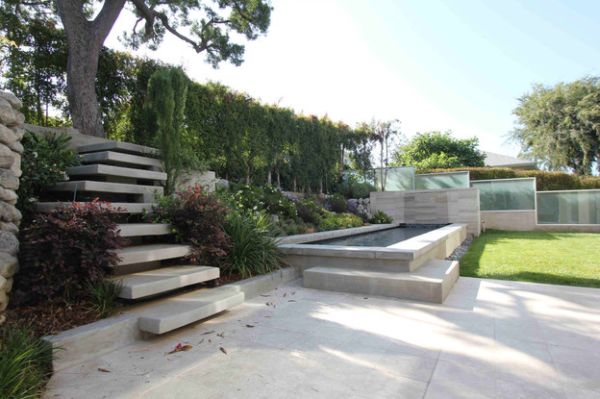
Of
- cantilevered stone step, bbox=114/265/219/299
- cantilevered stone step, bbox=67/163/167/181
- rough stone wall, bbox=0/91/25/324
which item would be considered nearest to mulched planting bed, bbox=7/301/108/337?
rough stone wall, bbox=0/91/25/324

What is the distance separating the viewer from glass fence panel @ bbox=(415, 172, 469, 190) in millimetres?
11789

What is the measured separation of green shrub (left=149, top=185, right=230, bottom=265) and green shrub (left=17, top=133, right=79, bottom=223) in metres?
1.08

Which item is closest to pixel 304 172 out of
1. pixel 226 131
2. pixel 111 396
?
pixel 226 131

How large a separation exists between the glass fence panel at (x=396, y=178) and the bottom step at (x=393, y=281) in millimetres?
8775

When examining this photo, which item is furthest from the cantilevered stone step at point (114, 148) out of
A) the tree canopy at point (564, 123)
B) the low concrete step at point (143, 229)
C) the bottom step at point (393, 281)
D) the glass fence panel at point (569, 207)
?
the tree canopy at point (564, 123)

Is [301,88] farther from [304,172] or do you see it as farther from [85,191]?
[85,191]

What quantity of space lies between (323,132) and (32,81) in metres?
8.51

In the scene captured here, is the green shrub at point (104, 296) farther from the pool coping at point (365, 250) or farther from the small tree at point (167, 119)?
the pool coping at point (365, 250)

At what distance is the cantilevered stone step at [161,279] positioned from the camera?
258cm

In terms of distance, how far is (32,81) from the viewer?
5.82 metres

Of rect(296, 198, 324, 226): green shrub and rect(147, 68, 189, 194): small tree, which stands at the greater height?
rect(147, 68, 189, 194): small tree

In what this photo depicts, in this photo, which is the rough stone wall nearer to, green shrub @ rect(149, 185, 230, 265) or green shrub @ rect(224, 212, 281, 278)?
green shrub @ rect(149, 185, 230, 265)

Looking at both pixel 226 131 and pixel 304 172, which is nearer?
pixel 226 131

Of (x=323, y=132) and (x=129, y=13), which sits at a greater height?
(x=129, y=13)
